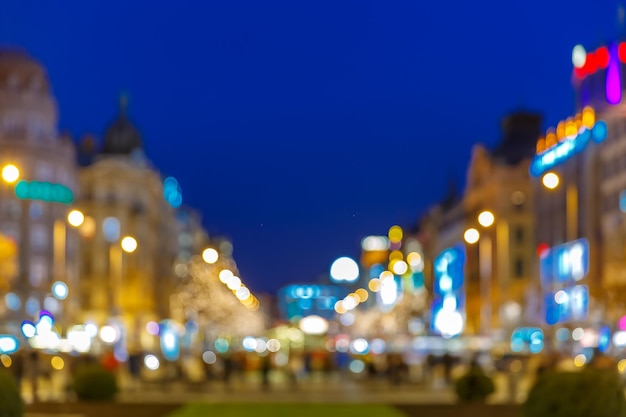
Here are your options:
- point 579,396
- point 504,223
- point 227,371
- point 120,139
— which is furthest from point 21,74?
point 579,396

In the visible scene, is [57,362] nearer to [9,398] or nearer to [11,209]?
[9,398]

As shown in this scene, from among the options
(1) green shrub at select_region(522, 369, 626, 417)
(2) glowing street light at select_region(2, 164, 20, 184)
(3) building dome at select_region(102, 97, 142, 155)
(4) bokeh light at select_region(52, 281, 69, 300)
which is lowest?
(1) green shrub at select_region(522, 369, 626, 417)

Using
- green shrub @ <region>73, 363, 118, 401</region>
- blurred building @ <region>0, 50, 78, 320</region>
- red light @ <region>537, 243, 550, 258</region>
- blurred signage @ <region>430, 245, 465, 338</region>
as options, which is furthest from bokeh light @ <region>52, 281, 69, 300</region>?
green shrub @ <region>73, 363, 118, 401</region>

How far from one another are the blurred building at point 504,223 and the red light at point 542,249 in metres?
3.72

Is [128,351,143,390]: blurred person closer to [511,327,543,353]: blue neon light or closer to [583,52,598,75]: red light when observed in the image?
[511,327,543,353]: blue neon light

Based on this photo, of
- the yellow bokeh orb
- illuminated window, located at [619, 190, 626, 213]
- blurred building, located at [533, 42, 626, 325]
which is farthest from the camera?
blurred building, located at [533, 42, 626, 325]

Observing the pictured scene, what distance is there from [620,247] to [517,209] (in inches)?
1873

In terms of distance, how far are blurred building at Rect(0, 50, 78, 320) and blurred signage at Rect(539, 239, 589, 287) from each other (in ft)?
123

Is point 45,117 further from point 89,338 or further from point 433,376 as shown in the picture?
point 433,376

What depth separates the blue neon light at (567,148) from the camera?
9281 centimetres

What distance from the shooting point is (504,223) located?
375 feet

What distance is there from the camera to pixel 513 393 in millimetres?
34938

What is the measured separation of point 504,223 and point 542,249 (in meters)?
7.16

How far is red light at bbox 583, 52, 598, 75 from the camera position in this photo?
3873 inches
